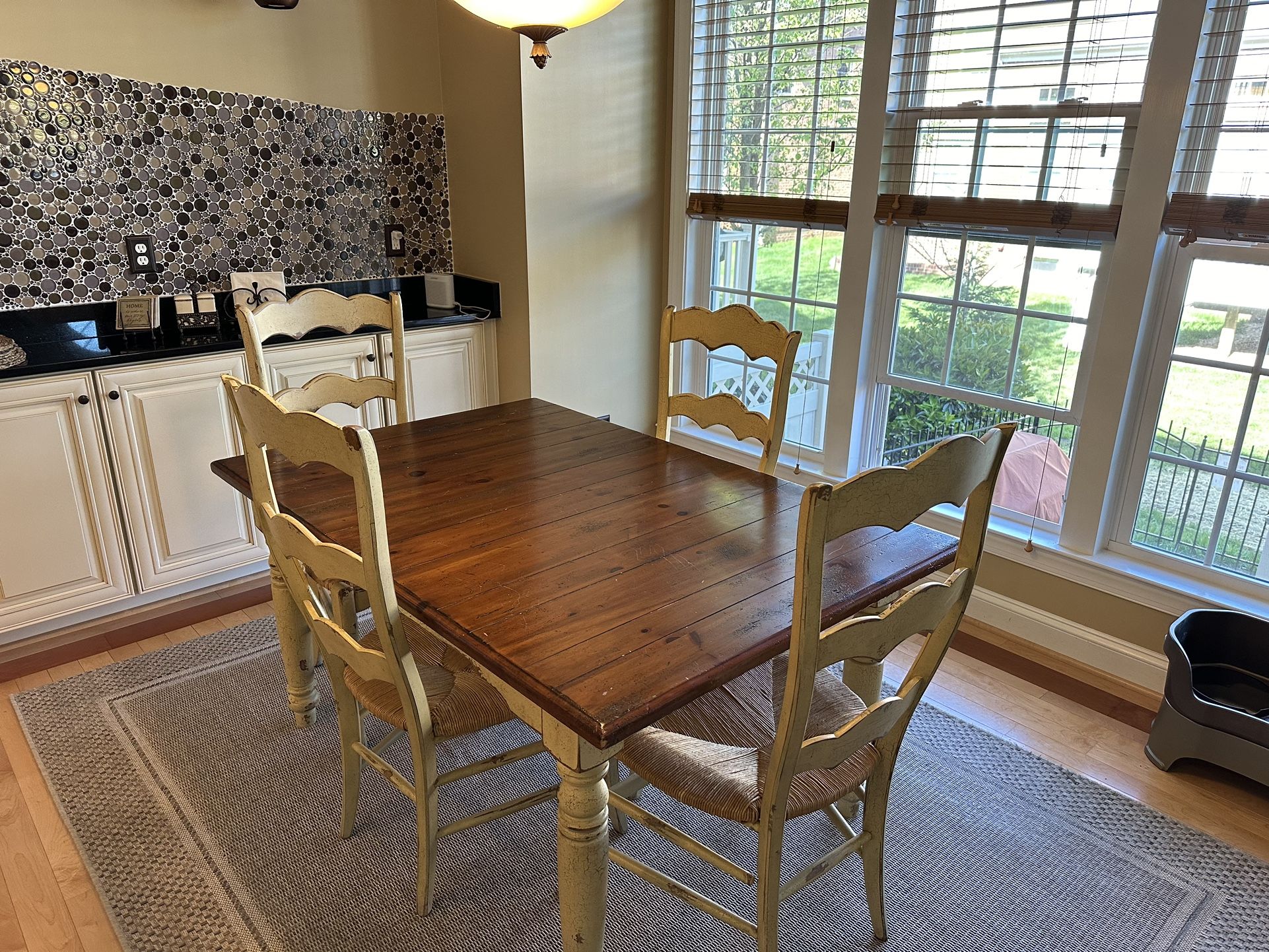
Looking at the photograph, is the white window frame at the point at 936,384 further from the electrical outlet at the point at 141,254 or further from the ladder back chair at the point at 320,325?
the electrical outlet at the point at 141,254

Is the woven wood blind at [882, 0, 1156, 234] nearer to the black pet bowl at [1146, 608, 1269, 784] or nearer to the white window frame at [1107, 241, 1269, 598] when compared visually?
the white window frame at [1107, 241, 1269, 598]

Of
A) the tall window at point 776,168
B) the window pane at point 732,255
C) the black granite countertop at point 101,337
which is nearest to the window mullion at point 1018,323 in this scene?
the tall window at point 776,168

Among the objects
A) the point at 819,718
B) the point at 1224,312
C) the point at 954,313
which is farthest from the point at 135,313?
the point at 1224,312

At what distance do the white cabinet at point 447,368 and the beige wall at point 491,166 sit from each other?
8 centimetres

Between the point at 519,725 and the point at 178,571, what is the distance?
142 centimetres

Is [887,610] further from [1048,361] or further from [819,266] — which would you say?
[819,266]

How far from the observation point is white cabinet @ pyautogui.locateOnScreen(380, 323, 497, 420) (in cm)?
332

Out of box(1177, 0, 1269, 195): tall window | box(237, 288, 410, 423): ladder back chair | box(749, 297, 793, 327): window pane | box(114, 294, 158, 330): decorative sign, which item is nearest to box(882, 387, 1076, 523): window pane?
box(749, 297, 793, 327): window pane

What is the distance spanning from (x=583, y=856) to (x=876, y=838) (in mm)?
602

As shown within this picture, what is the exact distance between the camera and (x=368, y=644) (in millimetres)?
1814

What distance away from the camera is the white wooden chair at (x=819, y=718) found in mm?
1200

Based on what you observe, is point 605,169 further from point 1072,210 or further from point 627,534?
point 627,534

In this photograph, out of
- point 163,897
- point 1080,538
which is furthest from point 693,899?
point 1080,538

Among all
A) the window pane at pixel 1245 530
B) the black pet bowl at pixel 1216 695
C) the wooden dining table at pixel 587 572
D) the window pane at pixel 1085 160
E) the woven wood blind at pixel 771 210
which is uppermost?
the window pane at pixel 1085 160
